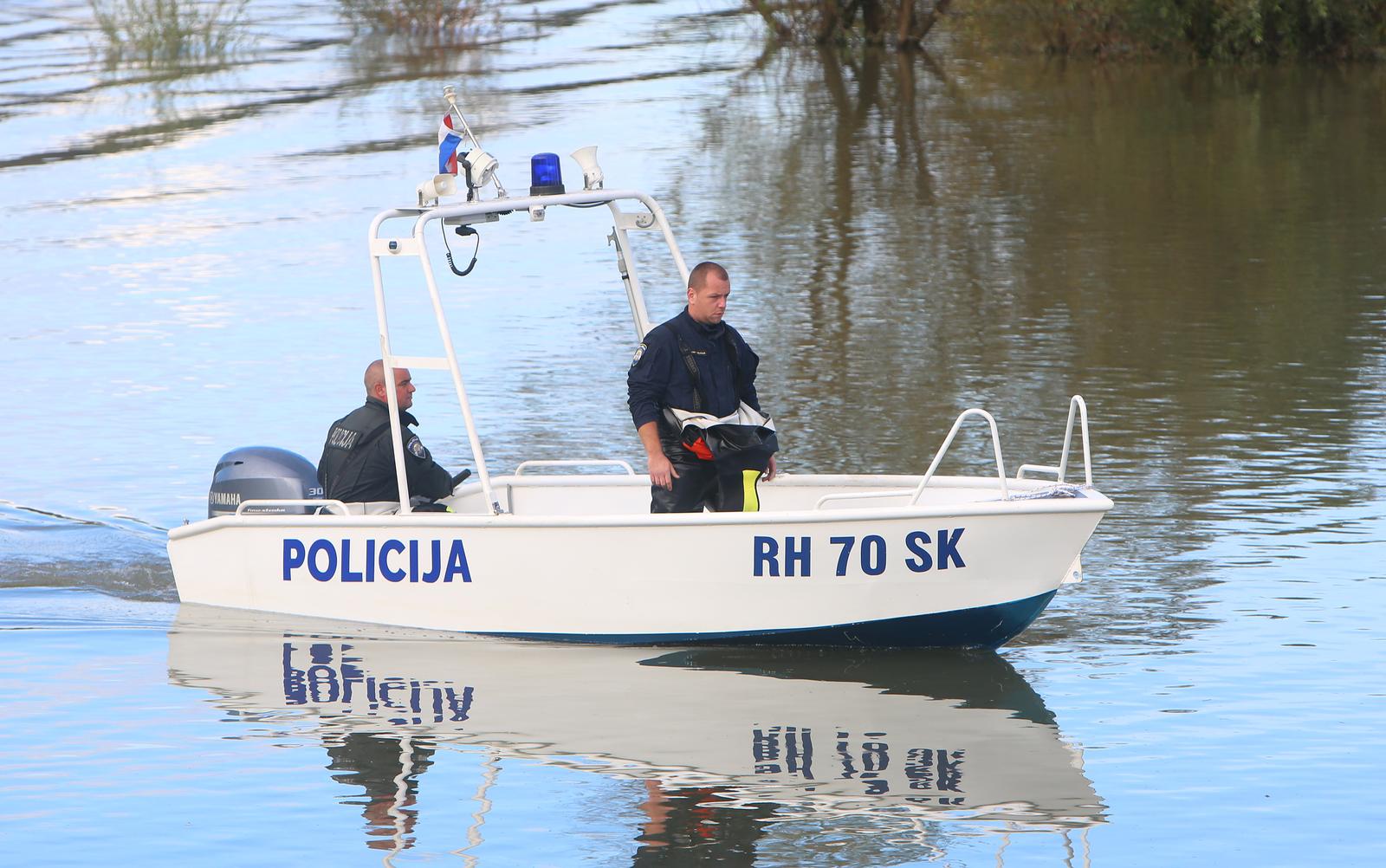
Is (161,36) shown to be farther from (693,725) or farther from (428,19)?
(693,725)

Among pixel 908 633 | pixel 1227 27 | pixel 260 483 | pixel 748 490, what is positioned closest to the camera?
pixel 908 633

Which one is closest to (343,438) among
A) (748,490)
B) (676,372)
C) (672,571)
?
(676,372)

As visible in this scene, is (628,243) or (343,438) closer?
(343,438)

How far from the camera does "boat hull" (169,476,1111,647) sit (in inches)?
308

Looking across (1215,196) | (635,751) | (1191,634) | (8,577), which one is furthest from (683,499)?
(1215,196)

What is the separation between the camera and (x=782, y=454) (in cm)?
1199

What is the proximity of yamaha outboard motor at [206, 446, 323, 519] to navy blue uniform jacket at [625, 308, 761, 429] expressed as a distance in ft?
6.04

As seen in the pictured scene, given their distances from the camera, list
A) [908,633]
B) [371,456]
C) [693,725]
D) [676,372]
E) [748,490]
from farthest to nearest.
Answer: [371,456], [748,490], [676,372], [908,633], [693,725]

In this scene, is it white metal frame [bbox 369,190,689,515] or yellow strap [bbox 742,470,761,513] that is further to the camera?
yellow strap [bbox 742,470,761,513]

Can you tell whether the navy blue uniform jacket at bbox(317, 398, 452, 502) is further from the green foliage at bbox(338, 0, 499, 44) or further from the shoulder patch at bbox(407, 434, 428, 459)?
the green foliage at bbox(338, 0, 499, 44)

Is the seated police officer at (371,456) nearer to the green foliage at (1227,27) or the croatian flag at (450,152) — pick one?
the croatian flag at (450,152)

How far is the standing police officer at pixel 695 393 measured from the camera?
8312mm

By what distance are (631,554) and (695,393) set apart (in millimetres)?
780

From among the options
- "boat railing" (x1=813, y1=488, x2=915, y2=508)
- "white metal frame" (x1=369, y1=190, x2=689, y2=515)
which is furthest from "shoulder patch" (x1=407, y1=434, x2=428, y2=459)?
"boat railing" (x1=813, y1=488, x2=915, y2=508)
